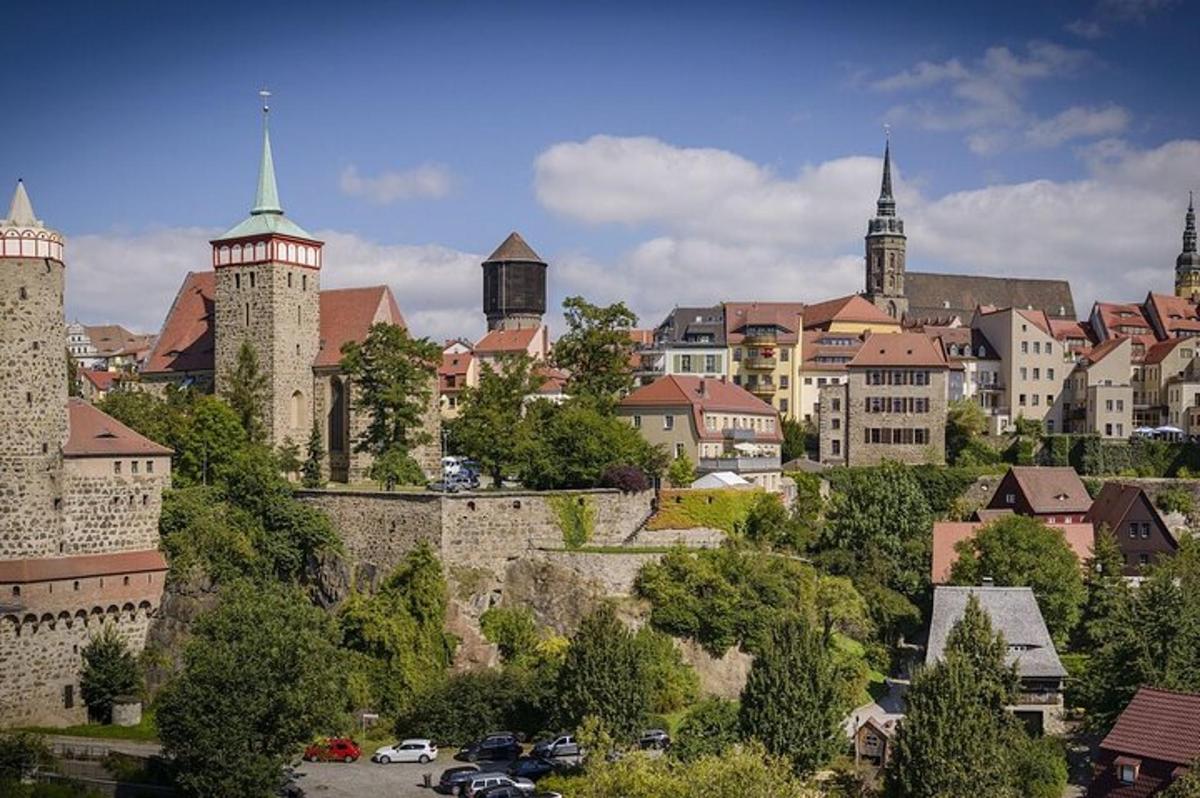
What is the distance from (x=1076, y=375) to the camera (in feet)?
278

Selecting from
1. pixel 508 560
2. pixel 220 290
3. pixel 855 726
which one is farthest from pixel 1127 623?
pixel 220 290

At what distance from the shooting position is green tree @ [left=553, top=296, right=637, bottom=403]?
68.3 m

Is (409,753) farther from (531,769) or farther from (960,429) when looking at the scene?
(960,429)

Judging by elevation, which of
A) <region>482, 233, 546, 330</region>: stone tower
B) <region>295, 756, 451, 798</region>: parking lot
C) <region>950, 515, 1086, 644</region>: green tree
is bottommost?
<region>295, 756, 451, 798</region>: parking lot

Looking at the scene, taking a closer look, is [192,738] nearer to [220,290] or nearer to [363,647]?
[363,647]

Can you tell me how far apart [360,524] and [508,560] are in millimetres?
5879

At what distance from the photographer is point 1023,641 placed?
50312mm

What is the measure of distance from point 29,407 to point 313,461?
14.1 metres

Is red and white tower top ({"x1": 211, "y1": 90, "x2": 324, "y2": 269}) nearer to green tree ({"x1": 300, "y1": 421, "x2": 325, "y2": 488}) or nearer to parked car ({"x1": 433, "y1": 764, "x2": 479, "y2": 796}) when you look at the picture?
green tree ({"x1": 300, "y1": 421, "x2": 325, "y2": 488})

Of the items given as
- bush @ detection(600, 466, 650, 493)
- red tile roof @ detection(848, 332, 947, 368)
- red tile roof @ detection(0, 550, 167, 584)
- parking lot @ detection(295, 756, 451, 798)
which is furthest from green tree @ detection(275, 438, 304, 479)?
red tile roof @ detection(848, 332, 947, 368)

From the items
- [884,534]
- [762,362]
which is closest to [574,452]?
[884,534]

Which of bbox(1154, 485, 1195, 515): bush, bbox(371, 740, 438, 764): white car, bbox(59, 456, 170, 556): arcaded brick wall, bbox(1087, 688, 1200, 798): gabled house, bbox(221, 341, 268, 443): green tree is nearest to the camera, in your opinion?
bbox(1087, 688, 1200, 798): gabled house

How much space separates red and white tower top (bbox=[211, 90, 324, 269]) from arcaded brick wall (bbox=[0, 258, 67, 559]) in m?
13.2

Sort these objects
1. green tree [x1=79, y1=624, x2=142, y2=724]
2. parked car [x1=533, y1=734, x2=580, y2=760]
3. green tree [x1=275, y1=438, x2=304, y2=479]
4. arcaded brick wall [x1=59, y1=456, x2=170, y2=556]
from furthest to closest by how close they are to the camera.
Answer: green tree [x1=275, y1=438, x2=304, y2=479] → arcaded brick wall [x1=59, y1=456, x2=170, y2=556] → green tree [x1=79, y1=624, x2=142, y2=724] → parked car [x1=533, y1=734, x2=580, y2=760]
